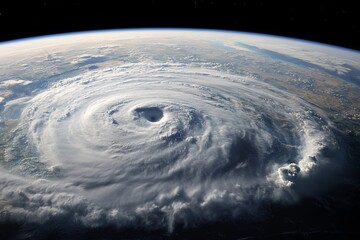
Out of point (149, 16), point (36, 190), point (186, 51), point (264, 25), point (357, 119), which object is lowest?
point (357, 119)

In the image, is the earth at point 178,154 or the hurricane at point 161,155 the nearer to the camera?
the earth at point 178,154

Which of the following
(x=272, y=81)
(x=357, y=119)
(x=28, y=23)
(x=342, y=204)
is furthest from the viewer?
(x=272, y=81)

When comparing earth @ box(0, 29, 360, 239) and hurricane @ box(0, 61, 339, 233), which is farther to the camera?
hurricane @ box(0, 61, 339, 233)

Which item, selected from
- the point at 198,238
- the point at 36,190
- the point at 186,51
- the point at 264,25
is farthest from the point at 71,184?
the point at 186,51

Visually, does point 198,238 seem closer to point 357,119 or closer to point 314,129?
point 314,129
